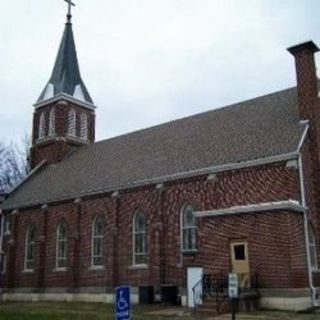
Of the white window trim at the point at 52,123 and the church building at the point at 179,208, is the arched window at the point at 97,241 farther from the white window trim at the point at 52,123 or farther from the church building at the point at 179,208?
the white window trim at the point at 52,123

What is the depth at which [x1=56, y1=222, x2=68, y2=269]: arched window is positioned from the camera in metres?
33.5

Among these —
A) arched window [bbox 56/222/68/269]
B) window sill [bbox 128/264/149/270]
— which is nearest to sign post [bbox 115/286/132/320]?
window sill [bbox 128/264/149/270]

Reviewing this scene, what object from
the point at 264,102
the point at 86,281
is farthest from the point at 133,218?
the point at 264,102

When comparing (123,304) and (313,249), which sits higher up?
(313,249)

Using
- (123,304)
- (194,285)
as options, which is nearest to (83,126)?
(194,285)

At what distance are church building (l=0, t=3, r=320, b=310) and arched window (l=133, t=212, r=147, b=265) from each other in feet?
0.25

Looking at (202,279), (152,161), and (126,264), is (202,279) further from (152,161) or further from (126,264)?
(152,161)

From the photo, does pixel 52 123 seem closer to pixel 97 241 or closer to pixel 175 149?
pixel 97 241

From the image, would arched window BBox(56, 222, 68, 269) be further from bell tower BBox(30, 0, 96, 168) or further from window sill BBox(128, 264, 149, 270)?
bell tower BBox(30, 0, 96, 168)

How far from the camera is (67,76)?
4284 centimetres

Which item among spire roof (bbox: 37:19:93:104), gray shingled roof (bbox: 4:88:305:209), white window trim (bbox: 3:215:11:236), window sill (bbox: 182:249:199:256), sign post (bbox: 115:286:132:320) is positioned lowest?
sign post (bbox: 115:286:132:320)

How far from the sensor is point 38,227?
35.5 meters

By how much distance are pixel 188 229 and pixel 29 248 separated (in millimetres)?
13706

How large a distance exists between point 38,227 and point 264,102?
1640 cm
